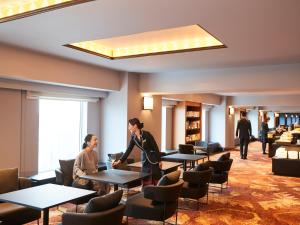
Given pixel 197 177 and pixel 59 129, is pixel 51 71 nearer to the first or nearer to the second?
pixel 59 129

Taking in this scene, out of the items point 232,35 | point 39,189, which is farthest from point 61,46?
point 232,35

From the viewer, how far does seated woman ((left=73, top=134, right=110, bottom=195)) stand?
4.39 m

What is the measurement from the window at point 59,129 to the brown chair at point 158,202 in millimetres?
2870

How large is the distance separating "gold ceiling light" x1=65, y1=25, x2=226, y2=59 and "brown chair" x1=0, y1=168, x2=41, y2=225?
2016mm

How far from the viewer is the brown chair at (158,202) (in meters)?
3.47

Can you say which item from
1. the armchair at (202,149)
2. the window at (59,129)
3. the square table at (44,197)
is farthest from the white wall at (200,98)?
the square table at (44,197)

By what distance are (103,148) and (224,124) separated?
736 cm

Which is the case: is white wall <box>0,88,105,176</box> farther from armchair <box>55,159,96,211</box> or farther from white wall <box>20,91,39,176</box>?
armchair <box>55,159,96,211</box>

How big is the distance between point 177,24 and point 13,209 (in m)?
2.83

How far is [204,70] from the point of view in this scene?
626cm

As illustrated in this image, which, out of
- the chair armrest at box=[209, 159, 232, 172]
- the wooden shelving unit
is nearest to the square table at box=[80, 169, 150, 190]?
the chair armrest at box=[209, 159, 232, 172]

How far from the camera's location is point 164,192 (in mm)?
3438

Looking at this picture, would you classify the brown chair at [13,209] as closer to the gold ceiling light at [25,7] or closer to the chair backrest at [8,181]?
the chair backrest at [8,181]

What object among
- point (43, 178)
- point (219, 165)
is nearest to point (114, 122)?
point (43, 178)
